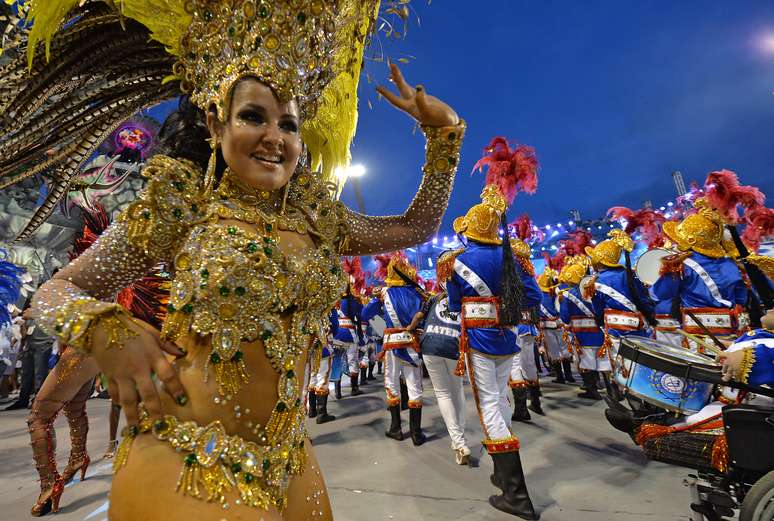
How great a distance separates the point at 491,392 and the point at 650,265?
3.85 metres

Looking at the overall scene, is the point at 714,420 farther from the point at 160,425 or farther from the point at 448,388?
the point at 160,425

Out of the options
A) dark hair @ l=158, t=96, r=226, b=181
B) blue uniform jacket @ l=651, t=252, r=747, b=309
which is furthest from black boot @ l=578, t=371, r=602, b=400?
dark hair @ l=158, t=96, r=226, b=181

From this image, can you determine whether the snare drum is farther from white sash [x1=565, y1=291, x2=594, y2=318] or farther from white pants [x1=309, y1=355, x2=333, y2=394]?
white sash [x1=565, y1=291, x2=594, y2=318]

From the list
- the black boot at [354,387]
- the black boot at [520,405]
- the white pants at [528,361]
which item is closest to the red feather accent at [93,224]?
the black boot at [520,405]

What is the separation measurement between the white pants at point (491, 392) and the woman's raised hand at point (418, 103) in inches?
107

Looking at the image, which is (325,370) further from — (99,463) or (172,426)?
(172,426)

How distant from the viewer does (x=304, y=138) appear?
6.12 ft

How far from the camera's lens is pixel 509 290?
12.8ft

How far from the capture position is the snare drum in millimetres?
2447

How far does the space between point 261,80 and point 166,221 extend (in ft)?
1.70

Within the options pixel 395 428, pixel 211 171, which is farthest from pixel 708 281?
pixel 211 171

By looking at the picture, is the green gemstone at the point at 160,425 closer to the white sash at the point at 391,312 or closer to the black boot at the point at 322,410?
the white sash at the point at 391,312

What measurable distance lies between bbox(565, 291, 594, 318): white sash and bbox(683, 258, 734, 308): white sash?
272 centimetres

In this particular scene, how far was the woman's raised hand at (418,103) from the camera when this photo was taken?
1546 mm
